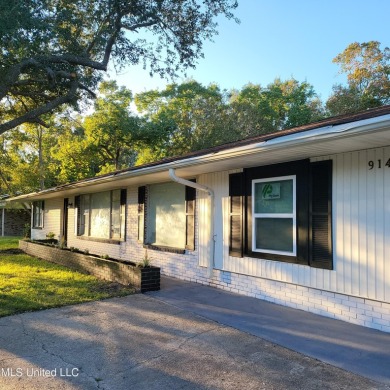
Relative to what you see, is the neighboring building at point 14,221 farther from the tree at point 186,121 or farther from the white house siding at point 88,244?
the white house siding at point 88,244

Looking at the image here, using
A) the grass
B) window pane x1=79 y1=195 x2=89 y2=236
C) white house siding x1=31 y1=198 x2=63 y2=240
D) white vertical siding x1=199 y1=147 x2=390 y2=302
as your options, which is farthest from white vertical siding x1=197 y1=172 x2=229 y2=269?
white house siding x1=31 y1=198 x2=63 y2=240

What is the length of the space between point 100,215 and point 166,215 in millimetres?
4090

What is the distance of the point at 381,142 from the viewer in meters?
4.29

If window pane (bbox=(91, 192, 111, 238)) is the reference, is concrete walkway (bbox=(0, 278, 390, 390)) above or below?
below

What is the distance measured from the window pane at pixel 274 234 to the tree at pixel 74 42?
6375 mm

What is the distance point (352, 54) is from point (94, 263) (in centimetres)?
1948

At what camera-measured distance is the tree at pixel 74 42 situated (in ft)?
26.5

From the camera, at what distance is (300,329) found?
4637mm

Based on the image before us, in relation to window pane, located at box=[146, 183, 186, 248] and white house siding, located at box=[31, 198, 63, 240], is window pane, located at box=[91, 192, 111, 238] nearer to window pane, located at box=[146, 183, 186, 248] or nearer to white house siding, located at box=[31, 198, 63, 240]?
window pane, located at box=[146, 183, 186, 248]

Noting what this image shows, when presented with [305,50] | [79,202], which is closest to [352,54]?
[305,50]

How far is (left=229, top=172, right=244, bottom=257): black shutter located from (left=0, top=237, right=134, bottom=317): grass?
2162 mm

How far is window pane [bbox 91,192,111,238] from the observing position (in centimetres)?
1172

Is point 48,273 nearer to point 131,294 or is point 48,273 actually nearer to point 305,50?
point 131,294

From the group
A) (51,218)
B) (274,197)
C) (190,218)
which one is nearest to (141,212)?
(190,218)
